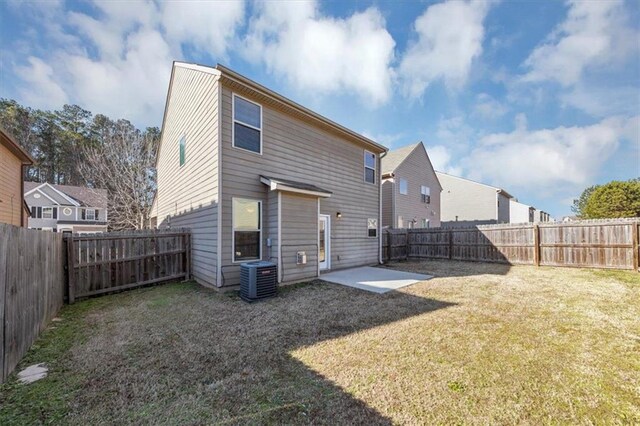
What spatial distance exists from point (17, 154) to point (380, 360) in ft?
51.2

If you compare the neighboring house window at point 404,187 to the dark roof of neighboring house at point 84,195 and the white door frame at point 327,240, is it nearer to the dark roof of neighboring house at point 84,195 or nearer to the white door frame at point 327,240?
the white door frame at point 327,240

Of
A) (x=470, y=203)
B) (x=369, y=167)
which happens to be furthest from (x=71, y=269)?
(x=470, y=203)

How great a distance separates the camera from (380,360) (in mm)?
3209

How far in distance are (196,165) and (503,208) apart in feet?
96.7

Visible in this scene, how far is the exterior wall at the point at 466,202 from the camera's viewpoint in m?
24.7

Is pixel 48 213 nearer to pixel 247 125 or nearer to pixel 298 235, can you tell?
pixel 247 125

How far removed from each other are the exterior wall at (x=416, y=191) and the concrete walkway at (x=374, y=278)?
9.06 m

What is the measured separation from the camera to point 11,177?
412 inches

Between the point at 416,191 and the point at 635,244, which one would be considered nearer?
the point at 635,244

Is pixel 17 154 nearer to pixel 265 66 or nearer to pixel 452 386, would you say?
pixel 265 66

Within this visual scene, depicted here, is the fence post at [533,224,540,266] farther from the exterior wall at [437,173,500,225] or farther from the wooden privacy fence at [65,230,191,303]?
the exterior wall at [437,173,500,225]

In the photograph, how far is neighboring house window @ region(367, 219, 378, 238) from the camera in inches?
449

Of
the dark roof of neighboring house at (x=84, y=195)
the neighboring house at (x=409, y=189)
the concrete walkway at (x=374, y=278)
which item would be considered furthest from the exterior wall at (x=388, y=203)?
the dark roof of neighboring house at (x=84, y=195)

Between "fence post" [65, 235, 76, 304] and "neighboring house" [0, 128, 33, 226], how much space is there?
5.97 m
